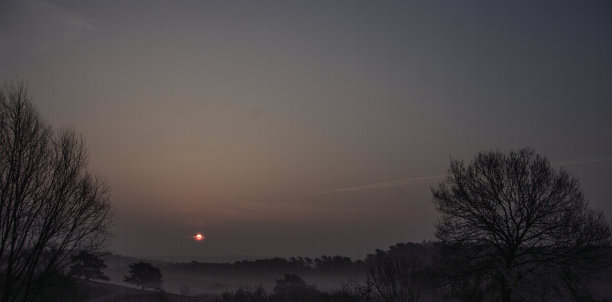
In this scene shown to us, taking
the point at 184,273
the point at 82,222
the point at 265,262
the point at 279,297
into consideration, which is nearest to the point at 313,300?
the point at 279,297

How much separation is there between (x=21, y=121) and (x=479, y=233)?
1884 centimetres

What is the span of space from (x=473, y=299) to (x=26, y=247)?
20.0 m

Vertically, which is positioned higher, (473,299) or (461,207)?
(461,207)

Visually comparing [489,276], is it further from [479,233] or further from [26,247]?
[26,247]

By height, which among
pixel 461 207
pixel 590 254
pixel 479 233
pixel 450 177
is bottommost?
pixel 590 254

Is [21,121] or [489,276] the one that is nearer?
[21,121]

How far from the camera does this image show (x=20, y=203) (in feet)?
35.1

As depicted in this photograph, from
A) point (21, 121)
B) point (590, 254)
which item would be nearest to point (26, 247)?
point (21, 121)

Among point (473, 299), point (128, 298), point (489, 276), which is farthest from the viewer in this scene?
point (128, 298)

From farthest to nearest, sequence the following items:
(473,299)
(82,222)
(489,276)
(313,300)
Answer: (313,300) → (473,299) → (489,276) → (82,222)

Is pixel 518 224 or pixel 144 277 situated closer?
pixel 518 224

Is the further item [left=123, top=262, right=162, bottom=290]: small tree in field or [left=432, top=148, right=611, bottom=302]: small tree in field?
[left=123, top=262, right=162, bottom=290]: small tree in field

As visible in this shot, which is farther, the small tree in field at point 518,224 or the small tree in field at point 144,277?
the small tree in field at point 144,277

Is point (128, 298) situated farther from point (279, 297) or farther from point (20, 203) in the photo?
point (20, 203)
